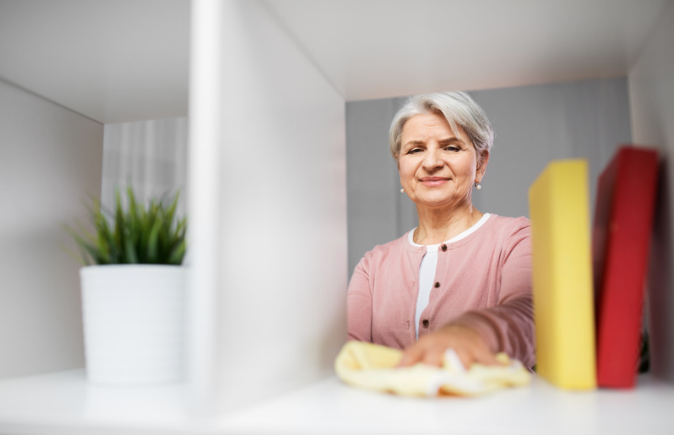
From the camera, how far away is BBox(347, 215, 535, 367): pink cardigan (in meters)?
1.20

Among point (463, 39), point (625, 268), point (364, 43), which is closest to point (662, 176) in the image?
point (625, 268)

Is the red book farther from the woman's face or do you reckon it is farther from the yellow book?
the woman's face

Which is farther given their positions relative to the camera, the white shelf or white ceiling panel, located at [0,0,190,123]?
white ceiling panel, located at [0,0,190,123]

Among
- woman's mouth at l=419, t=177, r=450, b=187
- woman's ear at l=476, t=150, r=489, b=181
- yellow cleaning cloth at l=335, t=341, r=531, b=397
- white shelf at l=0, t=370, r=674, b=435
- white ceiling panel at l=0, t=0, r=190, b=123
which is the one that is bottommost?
white shelf at l=0, t=370, r=674, b=435

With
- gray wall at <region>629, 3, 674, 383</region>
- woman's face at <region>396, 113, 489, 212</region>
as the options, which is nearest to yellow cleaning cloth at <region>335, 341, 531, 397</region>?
gray wall at <region>629, 3, 674, 383</region>

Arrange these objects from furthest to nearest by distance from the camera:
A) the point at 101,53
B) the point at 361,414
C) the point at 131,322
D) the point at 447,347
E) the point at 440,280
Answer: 1. the point at 440,280
2. the point at 101,53
3. the point at 131,322
4. the point at 447,347
5. the point at 361,414

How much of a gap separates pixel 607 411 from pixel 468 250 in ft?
2.53

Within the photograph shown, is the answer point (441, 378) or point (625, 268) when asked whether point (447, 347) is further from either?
point (625, 268)

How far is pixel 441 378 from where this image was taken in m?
0.57

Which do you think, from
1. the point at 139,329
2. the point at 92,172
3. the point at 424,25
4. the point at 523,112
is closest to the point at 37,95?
the point at 92,172

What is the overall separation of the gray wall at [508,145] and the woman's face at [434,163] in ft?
0.10

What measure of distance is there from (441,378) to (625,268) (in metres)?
0.23

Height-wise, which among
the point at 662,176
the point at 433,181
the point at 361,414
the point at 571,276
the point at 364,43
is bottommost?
the point at 361,414

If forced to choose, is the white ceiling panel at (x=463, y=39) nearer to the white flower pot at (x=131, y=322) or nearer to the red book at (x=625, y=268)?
the red book at (x=625, y=268)
